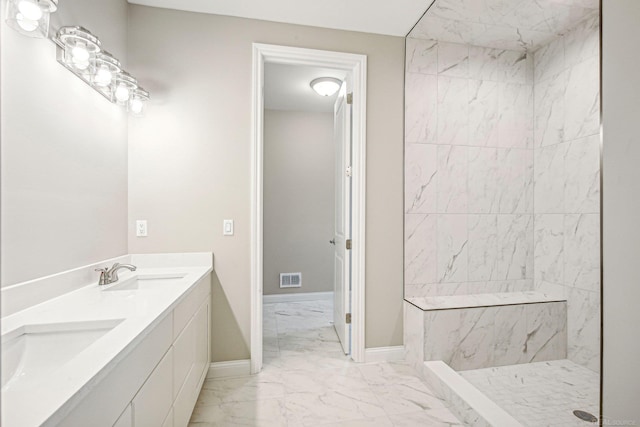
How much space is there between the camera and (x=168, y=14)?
2.15m

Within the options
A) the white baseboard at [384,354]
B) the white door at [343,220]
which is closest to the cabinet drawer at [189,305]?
the white door at [343,220]

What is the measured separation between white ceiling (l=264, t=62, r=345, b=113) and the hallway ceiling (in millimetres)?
884

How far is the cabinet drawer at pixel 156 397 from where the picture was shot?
40.0 inches

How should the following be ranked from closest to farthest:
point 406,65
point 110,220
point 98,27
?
point 98,27 < point 110,220 < point 406,65

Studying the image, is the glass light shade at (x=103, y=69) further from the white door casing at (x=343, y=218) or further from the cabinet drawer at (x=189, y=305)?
the white door casing at (x=343, y=218)

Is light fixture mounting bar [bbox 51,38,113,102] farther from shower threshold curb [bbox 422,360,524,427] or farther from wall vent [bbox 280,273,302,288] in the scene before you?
wall vent [bbox 280,273,302,288]

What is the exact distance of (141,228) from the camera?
2.12 metres

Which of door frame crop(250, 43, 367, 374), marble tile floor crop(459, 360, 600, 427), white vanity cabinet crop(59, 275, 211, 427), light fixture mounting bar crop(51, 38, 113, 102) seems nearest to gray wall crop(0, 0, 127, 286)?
light fixture mounting bar crop(51, 38, 113, 102)

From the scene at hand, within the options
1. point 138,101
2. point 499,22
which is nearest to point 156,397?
point 138,101

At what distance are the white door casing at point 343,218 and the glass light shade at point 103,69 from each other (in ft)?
5.25

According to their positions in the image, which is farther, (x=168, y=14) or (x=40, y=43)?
(x=168, y=14)
